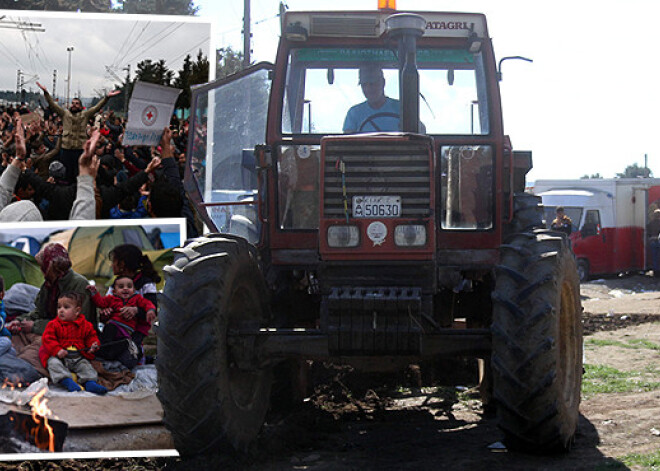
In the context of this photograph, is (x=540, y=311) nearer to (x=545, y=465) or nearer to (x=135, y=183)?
(x=545, y=465)

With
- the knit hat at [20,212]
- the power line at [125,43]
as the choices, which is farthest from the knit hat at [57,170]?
the power line at [125,43]

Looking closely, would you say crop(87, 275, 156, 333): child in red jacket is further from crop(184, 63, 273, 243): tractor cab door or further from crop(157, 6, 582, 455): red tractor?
crop(184, 63, 273, 243): tractor cab door

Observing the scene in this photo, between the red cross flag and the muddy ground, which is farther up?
the red cross flag

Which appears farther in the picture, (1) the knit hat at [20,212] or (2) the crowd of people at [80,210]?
(1) the knit hat at [20,212]

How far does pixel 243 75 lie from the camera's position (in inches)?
247

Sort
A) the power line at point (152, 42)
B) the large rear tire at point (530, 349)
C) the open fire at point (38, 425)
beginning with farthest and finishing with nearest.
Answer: the power line at point (152, 42), the open fire at point (38, 425), the large rear tire at point (530, 349)

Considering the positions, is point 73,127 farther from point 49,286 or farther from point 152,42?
point 49,286

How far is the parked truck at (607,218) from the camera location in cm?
2347

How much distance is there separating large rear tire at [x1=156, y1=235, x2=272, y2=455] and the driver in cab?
146 cm

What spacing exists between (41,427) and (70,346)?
54cm

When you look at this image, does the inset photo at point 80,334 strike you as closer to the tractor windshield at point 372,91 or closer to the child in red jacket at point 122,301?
the child in red jacket at point 122,301

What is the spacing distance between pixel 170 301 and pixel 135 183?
1.64 meters

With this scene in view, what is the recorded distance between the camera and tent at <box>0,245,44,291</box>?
594 cm

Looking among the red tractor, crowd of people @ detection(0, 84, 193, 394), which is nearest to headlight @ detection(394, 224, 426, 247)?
the red tractor
